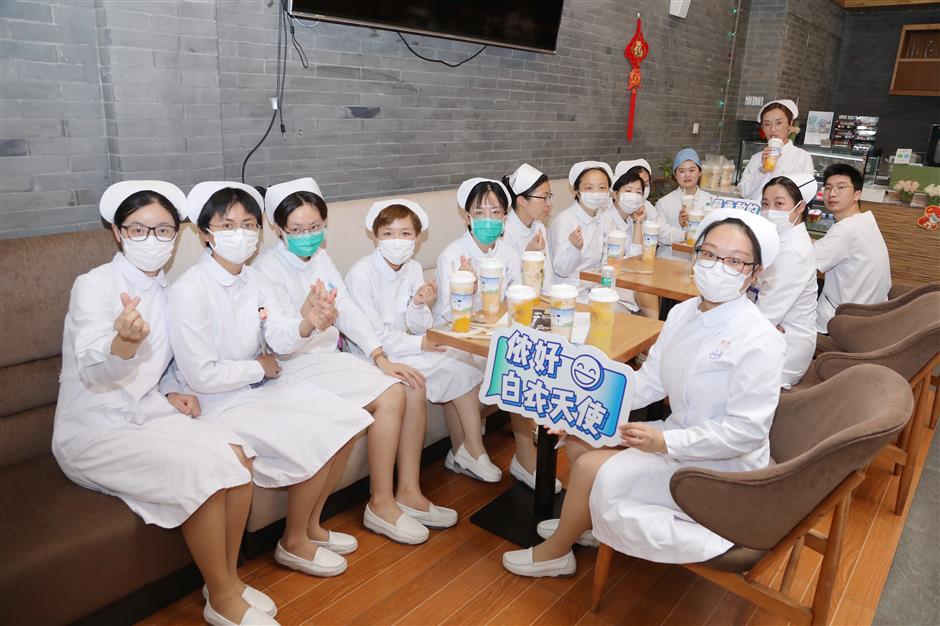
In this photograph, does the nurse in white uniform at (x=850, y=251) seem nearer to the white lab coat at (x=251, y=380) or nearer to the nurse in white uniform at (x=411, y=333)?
the nurse in white uniform at (x=411, y=333)

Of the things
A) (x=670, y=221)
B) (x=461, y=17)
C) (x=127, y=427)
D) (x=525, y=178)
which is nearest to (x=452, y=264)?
(x=525, y=178)

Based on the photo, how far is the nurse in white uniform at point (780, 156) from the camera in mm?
5488

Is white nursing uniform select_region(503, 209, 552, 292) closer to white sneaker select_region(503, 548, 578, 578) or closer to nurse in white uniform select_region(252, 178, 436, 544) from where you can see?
nurse in white uniform select_region(252, 178, 436, 544)

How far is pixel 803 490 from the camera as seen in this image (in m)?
1.78

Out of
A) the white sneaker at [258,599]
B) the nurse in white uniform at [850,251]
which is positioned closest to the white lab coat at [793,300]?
the nurse in white uniform at [850,251]

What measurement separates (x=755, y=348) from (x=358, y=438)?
155 cm

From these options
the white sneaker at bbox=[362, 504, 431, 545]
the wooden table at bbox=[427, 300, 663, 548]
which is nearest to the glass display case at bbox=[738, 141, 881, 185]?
the wooden table at bbox=[427, 300, 663, 548]

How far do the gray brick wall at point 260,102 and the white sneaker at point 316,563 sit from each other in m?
1.75

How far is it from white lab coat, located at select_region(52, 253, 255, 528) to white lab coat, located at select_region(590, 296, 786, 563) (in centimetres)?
123

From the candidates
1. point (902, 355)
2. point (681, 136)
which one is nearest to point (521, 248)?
point (902, 355)

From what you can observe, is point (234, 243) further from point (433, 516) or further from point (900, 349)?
point (900, 349)

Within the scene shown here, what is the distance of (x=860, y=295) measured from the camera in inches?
149

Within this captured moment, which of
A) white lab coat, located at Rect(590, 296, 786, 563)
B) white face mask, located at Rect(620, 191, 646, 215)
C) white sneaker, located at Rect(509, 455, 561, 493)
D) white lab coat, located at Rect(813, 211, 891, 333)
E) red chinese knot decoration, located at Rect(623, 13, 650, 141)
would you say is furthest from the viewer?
red chinese knot decoration, located at Rect(623, 13, 650, 141)

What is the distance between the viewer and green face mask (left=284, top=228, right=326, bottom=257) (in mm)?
2826
